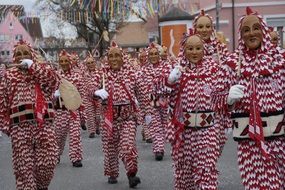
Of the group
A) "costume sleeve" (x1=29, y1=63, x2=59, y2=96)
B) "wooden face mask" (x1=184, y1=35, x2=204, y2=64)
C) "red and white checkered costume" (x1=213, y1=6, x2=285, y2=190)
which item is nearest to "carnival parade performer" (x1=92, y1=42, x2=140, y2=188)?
"costume sleeve" (x1=29, y1=63, x2=59, y2=96)

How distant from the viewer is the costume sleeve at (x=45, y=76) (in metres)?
6.57

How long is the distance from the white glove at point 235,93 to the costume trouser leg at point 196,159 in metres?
1.31

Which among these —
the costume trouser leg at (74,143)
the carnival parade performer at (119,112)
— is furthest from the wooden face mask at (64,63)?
the carnival parade performer at (119,112)

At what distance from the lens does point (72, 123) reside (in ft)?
33.1

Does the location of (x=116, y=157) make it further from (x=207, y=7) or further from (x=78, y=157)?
(x=207, y=7)

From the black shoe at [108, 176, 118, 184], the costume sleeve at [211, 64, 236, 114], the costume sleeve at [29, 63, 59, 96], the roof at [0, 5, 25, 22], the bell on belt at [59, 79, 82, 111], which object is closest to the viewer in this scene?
the costume sleeve at [211, 64, 236, 114]

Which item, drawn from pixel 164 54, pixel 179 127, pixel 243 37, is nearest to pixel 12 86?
pixel 179 127

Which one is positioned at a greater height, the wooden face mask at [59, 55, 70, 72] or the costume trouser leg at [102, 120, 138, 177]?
the wooden face mask at [59, 55, 70, 72]

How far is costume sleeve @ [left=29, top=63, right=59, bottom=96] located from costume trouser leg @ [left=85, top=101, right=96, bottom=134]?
26.5 feet

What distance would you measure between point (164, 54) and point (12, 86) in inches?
217

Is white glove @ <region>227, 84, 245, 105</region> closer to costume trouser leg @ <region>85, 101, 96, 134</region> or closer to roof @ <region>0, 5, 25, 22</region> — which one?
costume trouser leg @ <region>85, 101, 96, 134</region>

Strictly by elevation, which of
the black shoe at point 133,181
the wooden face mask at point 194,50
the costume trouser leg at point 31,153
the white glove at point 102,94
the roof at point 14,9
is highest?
the roof at point 14,9

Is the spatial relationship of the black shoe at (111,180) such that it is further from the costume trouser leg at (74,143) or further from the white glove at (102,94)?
the costume trouser leg at (74,143)

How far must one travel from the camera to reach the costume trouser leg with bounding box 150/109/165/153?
10391 millimetres
